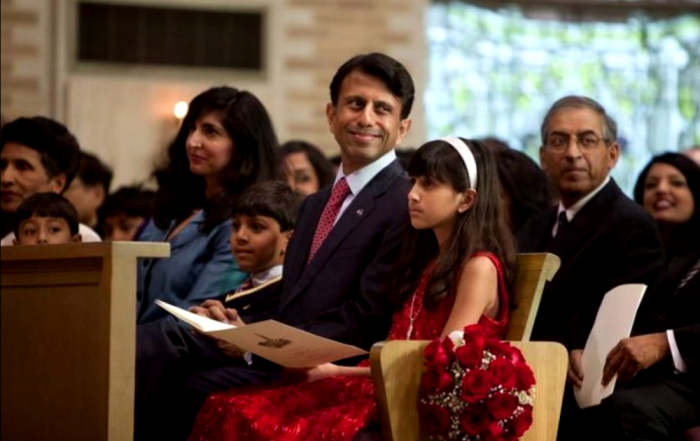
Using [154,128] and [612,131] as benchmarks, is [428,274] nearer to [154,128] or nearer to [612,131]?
[612,131]

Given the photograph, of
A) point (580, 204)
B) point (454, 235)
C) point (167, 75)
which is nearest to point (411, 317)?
point (454, 235)

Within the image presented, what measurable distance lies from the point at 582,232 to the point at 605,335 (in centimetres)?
69

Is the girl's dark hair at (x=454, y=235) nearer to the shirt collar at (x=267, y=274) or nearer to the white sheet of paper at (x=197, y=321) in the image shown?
the white sheet of paper at (x=197, y=321)

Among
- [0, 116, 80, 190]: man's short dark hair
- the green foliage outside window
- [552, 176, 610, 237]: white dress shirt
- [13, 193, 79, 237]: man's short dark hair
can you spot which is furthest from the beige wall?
[552, 176, 610, 237]: white dress shirt

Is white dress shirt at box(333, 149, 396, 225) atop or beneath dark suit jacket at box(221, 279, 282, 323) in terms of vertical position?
atop

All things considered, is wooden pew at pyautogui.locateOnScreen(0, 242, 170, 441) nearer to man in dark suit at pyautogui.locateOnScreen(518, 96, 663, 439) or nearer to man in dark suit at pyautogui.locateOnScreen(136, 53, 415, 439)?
man in dark suit at pyautogui.locateOnScreen(136, 53, 415, 439)

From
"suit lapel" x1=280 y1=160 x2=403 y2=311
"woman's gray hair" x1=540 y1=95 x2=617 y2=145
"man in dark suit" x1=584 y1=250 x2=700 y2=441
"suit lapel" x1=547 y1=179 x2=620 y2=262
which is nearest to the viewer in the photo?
"man in dark suit" x1=584 y1=250 x2=700 y2=441

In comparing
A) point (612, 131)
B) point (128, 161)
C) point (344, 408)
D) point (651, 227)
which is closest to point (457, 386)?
point (344, 408)

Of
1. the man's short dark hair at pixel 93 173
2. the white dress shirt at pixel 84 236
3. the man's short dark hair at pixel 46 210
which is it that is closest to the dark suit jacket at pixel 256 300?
the man's short dark hair at pixel 46 210

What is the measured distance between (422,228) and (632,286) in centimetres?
69

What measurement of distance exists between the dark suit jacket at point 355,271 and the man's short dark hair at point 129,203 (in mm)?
2847

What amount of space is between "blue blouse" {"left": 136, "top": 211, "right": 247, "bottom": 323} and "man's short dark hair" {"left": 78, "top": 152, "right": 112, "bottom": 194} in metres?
2.14

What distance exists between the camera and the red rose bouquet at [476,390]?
3973 mm

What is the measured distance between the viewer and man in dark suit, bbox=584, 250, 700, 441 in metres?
4.51
